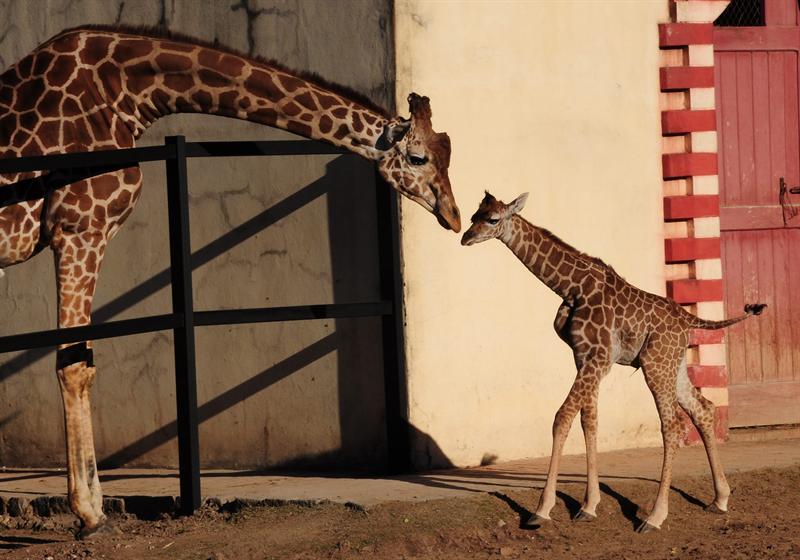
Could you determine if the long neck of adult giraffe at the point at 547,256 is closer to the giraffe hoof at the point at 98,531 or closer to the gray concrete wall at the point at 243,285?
the gray concrete wall at the point at 243,285

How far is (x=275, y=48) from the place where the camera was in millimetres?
9195

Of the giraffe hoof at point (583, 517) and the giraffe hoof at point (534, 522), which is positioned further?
the giraffe hoof at point (583, 517)

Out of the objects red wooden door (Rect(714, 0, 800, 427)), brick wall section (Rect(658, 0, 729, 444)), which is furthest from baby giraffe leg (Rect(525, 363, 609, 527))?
red wooden door (Rect(714, 0, 800, 427))

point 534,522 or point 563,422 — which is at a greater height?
point 563,422

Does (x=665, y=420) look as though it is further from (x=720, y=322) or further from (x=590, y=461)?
(x=720, y=322)

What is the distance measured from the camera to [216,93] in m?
7.46

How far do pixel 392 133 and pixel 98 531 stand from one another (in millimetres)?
2595

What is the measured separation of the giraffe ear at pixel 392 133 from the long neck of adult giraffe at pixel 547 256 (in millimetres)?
755

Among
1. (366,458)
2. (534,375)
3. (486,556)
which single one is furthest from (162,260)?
(486,556)

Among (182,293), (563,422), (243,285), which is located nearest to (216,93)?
(182,293)

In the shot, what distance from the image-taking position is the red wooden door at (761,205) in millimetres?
10031

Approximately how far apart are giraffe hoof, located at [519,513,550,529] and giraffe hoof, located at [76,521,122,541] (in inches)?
84.5

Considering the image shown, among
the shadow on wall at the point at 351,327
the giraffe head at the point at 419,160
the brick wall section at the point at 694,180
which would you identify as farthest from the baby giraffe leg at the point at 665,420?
the brick wall section at the point at 694,180

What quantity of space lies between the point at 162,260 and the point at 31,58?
2.29 m
